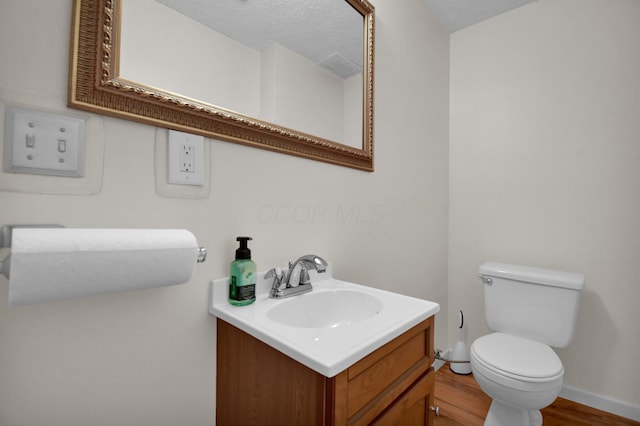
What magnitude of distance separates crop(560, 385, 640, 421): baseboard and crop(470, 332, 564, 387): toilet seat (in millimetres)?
524

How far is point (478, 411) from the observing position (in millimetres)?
1434

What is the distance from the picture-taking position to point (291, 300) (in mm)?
843

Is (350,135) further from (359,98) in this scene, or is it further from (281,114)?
(281,114)

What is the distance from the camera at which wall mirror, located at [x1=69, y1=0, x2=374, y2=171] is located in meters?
0.59

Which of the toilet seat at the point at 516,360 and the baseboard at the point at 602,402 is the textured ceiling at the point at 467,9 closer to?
the toilet seat at the point at 516,360

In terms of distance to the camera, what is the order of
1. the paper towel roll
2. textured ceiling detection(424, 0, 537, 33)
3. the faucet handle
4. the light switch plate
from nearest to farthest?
the paper towel roll < the light switch plate < the faucet handle < textured ceiling detection(424, 0, 537, 33)

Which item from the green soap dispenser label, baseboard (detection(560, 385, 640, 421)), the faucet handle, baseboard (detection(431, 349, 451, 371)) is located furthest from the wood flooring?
the green soap dispenser label

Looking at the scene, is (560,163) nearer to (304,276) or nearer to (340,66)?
(340,66)

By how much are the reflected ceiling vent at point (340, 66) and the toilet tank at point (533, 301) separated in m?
1.25

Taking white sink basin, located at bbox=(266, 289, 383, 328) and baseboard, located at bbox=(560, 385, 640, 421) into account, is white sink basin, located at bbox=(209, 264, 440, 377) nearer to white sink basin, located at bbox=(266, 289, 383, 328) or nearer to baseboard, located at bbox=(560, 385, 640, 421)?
white sink basin, located at bbox=(266, 289, 383, 328)

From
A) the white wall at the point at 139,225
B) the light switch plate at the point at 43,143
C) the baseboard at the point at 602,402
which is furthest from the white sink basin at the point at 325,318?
the baseboard at the point at 602,402

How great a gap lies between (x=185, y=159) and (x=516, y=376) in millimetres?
1376

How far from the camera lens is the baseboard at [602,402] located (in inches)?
55.4

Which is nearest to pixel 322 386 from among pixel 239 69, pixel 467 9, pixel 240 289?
pixel 240 289
